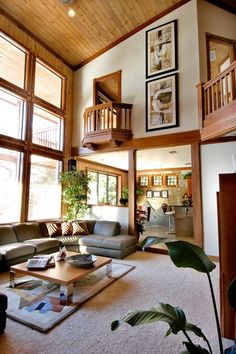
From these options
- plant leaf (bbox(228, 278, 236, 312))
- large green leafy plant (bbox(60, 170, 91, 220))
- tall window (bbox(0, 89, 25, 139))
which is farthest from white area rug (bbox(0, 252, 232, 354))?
tall window (bbox(0, 89, 25, 139))

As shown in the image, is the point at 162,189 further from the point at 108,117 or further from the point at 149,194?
the point at 108,117

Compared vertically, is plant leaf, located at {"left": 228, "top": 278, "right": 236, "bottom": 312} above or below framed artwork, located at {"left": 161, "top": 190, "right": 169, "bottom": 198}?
below

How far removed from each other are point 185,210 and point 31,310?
548 cm

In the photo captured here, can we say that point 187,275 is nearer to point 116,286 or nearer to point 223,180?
point 116,286

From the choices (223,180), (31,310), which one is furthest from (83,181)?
(223,180)

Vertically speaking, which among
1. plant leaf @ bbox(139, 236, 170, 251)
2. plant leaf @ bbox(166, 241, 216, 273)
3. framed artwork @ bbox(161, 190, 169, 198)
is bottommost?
plant leaf @ bbox(166, 241, 216, 273)

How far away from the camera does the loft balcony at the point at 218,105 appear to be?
3851 millimetres

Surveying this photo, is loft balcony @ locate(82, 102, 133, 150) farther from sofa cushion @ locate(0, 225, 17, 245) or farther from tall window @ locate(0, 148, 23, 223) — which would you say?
sofa cushion @ locate(0, 225, 17, 245)

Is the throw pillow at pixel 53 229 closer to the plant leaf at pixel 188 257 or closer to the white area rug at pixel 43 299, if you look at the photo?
the white area rug at pixel 43 299

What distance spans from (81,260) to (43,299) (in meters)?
0.69

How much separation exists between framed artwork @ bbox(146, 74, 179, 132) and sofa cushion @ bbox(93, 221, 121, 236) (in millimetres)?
2627

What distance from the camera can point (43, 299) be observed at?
2.76 meters

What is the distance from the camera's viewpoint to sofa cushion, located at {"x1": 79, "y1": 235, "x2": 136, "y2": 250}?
4.62 meters

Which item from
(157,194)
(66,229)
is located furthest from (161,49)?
(157,194)
